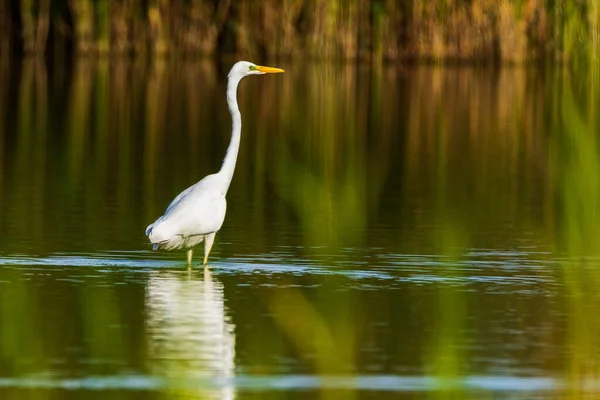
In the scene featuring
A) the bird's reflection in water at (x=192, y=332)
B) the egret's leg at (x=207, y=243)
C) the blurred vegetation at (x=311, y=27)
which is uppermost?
the blurred vegetation at (x=311, y=27)

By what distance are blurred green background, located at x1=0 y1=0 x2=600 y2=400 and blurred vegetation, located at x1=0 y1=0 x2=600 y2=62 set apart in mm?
1747

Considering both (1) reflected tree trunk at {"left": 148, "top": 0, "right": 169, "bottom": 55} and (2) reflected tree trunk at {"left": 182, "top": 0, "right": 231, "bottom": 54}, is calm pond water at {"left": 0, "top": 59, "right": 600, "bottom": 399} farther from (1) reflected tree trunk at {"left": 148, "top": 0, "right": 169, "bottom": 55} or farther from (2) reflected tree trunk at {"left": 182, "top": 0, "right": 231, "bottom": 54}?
(2) reflected tree trunk at {"left": 182, "top": 0, "right": 231, "bottom": 54}

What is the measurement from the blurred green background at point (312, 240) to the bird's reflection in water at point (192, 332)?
0.06 feet

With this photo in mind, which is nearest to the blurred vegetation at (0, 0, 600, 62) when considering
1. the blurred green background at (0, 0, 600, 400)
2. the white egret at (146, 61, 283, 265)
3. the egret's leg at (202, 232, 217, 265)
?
the blurred green background at (0, 0, 600, 400)

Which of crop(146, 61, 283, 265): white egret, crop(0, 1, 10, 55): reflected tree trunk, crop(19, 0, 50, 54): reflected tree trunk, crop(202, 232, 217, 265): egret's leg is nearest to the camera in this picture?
crop(146, 61, 283, 265): white egret

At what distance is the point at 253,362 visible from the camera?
588 centimetres

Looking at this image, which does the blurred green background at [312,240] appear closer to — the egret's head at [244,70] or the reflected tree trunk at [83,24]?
the egret's head at [244,70]

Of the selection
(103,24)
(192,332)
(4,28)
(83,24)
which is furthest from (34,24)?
(192,332)

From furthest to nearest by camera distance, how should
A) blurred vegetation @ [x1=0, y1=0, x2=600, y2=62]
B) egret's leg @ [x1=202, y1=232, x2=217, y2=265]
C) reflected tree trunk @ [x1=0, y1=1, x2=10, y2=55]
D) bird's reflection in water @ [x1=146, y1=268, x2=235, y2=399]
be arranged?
reflected tree trunk @ [x1=0, y1=1, x2=10, y2=55], blurred vegetation @ [x1=0, y1=0, x2=600, y2=62], egret's leg @ [x1=202, y1=232, x2=217, y2=265], bird's reflection in water @ [x1=146, y1=268, x2=235, y2=399]

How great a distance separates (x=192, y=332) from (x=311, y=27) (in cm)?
2159

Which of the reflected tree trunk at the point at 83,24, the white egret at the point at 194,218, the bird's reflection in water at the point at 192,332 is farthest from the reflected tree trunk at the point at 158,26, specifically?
the bird's reflection in water at the point at 192,332

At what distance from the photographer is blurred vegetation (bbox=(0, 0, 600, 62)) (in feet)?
88.5

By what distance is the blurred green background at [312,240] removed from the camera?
545 cm

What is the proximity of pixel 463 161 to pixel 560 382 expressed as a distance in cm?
923
